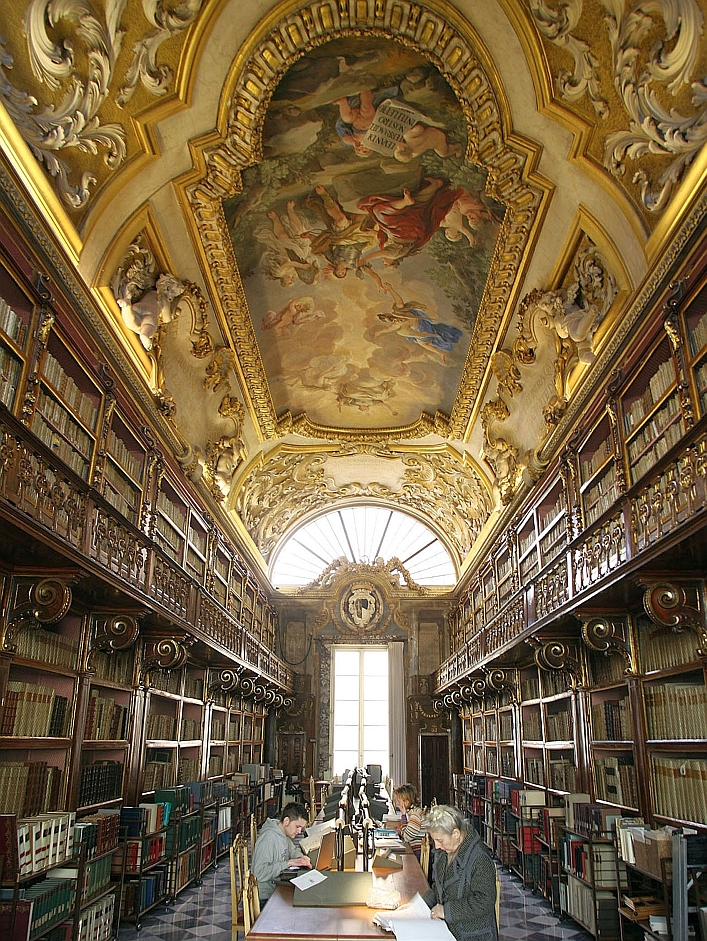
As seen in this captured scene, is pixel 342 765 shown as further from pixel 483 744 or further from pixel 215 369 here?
pixel 215 369

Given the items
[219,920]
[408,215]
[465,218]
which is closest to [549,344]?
[465,218]

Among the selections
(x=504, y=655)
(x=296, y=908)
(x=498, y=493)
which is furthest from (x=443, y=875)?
(x=498, y=493)

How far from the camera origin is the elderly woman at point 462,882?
4.09 metres

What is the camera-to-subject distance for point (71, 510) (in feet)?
20.3

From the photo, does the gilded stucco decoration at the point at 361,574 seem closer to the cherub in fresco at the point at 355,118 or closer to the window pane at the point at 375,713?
the window pane at the point at 375,713

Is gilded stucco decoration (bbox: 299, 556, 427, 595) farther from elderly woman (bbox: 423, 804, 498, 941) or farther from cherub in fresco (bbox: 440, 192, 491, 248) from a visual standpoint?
elderly woman (bbox: 423, 804, 498, 941)

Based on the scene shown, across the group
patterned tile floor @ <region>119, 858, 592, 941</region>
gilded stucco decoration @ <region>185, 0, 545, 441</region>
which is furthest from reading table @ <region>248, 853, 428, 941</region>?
gilded stucco decoration @ <region>185, 0, 545, 441</region>

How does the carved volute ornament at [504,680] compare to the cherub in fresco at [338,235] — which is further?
the carved volute ornament at [504,680]

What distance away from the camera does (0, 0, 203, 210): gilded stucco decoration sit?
204 inches

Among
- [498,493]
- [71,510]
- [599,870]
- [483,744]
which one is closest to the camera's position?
[71,510]

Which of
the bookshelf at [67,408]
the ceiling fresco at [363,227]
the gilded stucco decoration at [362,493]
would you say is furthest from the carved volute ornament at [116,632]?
the gilded stucco decoration at [362,493]

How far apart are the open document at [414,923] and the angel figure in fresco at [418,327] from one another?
27.4ft

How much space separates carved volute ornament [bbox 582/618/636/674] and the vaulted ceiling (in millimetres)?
2830

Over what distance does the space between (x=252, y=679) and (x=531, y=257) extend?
1008 cm
